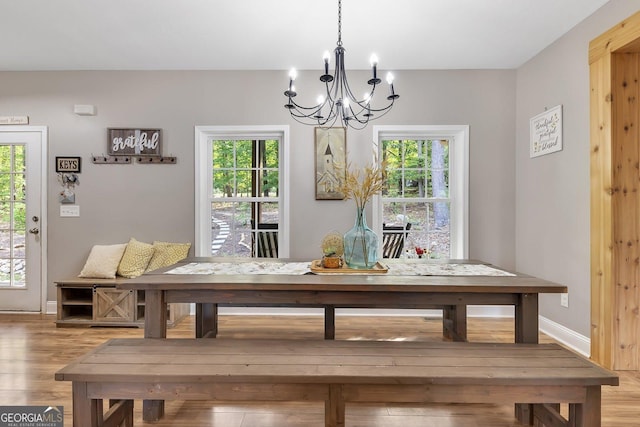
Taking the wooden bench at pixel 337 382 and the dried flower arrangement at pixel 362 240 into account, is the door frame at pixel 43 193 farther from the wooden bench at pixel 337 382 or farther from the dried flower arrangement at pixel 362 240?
the dried flower arrangement at pixel 362 240

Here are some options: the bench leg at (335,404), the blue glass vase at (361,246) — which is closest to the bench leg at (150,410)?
the bench leg at (335,404)

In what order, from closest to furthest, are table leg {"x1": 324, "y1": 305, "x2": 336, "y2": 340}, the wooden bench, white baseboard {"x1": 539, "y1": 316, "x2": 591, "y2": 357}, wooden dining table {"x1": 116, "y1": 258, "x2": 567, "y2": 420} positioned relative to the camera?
1. the wooden bench
2. wooden dining table {"x1": 116, "y1": 258, "x2": 567, "y2": 420}
3. table leg {"x1": 324, "y1": 305, "x2": 336, "y2": 340}
4. white baseboard {"x1": 539, "y1": 316, "x2": 591, "y2": 357}

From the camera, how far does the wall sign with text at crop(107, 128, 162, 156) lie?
3396 millimetres

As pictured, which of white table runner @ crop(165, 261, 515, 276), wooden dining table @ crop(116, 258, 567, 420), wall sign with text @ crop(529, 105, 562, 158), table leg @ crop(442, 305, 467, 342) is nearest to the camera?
wooden dining table @ crop(116, 258, 567, 420)

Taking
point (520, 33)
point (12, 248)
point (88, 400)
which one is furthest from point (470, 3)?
point (12, 248)

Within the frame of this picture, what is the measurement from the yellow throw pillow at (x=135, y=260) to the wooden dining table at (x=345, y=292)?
156 centimetres

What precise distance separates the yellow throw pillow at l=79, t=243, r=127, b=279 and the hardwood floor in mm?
501

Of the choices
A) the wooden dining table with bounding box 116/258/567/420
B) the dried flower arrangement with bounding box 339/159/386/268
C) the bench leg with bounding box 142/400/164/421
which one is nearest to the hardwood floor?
the bench leg with bounding box 142/400/164/421

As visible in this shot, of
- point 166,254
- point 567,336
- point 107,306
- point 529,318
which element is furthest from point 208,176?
point 567,336

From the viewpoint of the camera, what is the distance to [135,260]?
3.21m

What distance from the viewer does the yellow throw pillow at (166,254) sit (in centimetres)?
325

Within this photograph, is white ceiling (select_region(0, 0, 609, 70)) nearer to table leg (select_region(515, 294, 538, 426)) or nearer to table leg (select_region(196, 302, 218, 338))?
table leg (select_region(515, 294, 538, 426))

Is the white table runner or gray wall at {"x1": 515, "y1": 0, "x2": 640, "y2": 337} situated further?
gray wall at {"x1": 515, "y1": 0, "x2": 640, "y2": 337}

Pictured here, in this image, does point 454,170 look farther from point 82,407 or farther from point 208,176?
point 82,407
